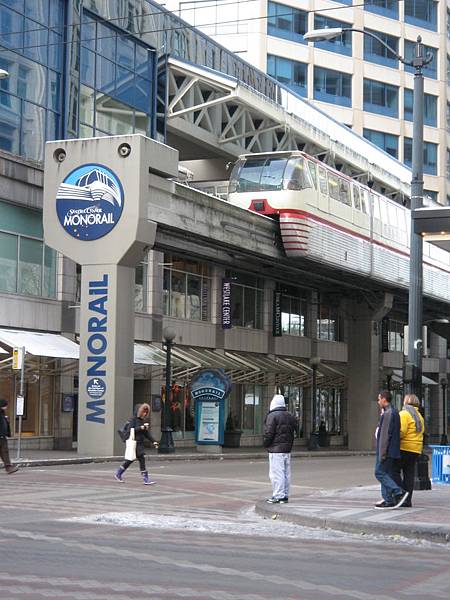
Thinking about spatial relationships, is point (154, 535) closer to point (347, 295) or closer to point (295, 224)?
point (295, 224)

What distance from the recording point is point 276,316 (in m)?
52.4

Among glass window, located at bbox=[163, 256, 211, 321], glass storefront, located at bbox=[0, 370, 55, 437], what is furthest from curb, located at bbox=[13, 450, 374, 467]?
glass window, located at bbox=[163, 256, 211, 321]

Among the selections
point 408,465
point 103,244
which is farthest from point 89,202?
point 408,465

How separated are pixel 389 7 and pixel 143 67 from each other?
4457 cm

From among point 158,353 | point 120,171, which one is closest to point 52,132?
point 120,171

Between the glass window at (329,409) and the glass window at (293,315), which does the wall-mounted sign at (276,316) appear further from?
the glass window at (329,409)

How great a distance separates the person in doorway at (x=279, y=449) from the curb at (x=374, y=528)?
1642 mm

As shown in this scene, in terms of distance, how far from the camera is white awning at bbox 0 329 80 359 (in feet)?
111

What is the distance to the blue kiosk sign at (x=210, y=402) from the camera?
3822cm

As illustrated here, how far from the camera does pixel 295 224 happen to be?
3981 centimetres

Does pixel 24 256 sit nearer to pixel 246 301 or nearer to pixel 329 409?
pixel 246 301

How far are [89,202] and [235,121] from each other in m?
17.9

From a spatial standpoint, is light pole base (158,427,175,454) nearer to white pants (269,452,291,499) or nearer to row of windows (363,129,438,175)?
white pants (269,452,291,499)

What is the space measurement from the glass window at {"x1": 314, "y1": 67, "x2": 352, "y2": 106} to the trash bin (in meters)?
58.5
